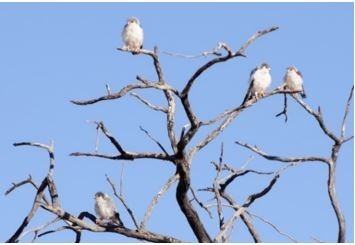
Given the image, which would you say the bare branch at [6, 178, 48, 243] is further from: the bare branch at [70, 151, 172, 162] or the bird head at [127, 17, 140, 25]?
the bird head at [127, 17, 140, 25]

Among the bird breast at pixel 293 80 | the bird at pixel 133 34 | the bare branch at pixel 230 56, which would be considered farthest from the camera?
the bird breast at pixel 293 80

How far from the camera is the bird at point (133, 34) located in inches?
596

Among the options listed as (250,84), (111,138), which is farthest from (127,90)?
(250,84)

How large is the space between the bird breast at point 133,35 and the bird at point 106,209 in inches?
77.7

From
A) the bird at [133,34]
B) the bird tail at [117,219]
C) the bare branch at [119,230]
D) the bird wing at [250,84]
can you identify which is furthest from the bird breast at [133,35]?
the bare branch at [119,230]

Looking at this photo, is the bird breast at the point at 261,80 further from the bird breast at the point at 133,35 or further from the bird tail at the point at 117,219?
the bird tail at the point at 117,219

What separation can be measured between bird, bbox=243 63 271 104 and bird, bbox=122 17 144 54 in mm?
1608

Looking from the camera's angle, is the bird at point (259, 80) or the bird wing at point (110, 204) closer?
the bird wing at point (110, 204)

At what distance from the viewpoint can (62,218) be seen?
1283 centimetres

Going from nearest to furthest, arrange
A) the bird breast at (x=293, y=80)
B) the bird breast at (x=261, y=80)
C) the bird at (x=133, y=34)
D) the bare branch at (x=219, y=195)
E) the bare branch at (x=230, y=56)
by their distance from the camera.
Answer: the bare branch at (x=230, y=56) → the bare branch at (x=219, y=195) → the bird at (x=133, y=34) → the bird breast at (x=261, y=80) → the bird breast at (x=293, y=80)

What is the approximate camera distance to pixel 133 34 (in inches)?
610

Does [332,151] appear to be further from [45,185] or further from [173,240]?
[45,185]

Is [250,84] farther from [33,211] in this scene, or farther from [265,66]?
[33,211]

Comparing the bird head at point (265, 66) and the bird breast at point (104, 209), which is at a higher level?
the bird head at point (265, 66)
